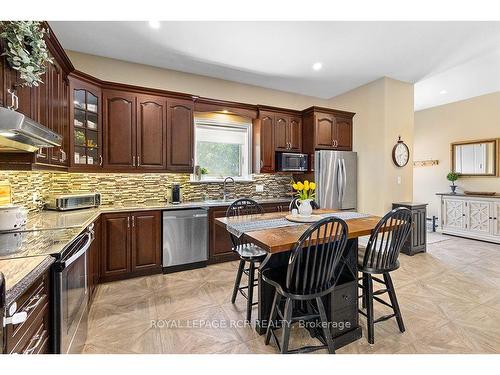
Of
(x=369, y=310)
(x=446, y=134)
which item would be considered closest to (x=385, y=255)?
(x=369, y=310)

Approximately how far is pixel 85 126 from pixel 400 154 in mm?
4750

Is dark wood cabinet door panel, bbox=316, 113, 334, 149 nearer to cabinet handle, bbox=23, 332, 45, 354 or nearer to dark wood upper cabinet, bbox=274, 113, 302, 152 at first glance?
dark wood upper cabinet, bbox=274, 113, 302, 152

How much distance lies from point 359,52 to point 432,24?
784 mm

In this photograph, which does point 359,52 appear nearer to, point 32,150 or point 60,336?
point 32,150

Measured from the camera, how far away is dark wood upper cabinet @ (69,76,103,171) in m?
2.81

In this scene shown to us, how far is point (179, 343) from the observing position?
190 centimetres

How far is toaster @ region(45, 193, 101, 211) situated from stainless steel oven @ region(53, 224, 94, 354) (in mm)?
1098

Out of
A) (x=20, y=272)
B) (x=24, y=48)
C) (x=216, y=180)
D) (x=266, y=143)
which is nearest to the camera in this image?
(x=20, y=272)

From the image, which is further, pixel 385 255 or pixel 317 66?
pixel 317 66

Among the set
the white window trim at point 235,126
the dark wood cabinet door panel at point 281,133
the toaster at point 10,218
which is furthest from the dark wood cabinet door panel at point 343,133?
the toaster at point 10,218

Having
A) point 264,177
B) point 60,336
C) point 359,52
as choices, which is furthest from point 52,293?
point 359,52

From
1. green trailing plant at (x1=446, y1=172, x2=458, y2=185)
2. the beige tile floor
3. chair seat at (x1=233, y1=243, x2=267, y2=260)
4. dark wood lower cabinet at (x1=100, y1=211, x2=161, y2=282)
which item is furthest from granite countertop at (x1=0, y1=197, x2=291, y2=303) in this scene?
green trailing plant at (x1=446, y1=172, x2=458, y2=185)

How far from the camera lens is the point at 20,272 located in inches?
42.6

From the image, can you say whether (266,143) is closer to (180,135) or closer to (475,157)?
(180,135)
